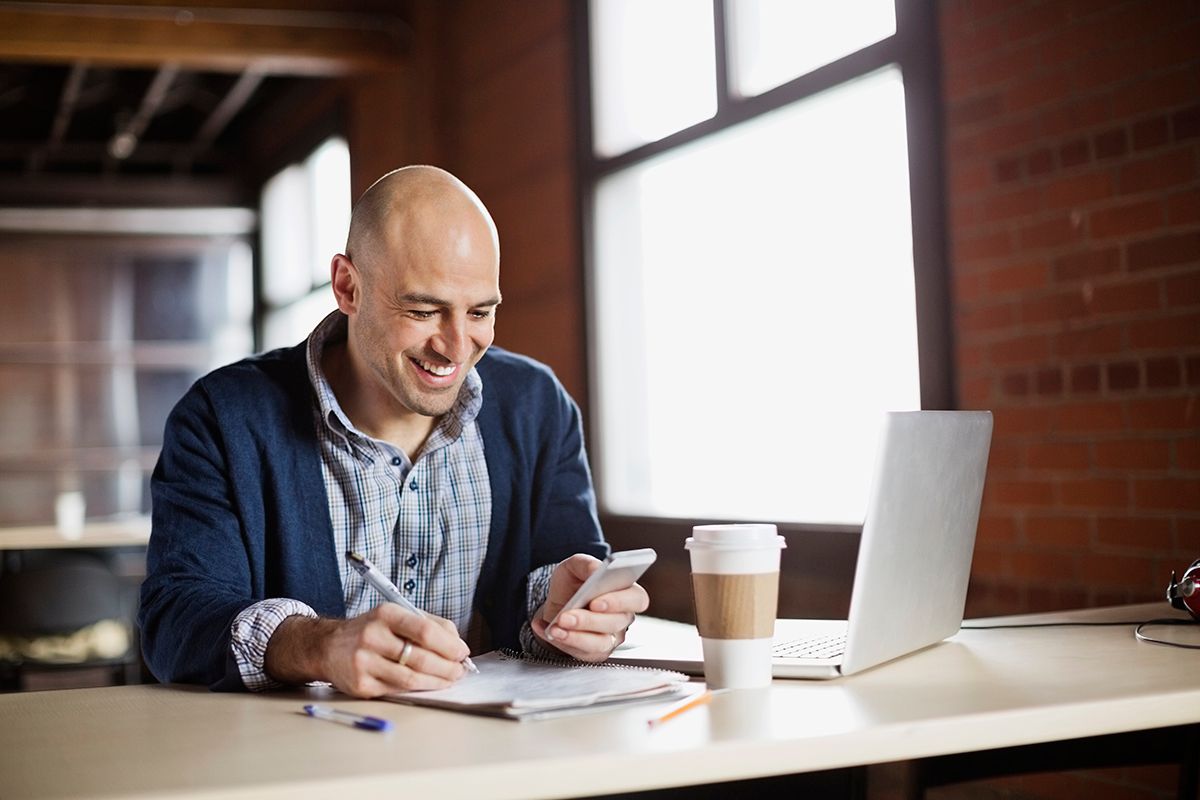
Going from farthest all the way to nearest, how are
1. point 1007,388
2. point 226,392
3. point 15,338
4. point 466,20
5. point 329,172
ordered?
point 15,338 → point 329,172 → point 466,20 → point 1007,388 → point 226,392

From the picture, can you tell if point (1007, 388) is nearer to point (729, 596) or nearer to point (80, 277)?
point (729, 596)

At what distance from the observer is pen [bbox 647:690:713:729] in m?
1.12

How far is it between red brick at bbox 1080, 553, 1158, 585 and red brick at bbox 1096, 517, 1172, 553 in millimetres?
23

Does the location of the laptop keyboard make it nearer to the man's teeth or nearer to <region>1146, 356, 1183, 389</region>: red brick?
the man's teeth

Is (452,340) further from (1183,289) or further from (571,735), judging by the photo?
(1183,289)

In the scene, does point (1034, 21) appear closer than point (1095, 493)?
No

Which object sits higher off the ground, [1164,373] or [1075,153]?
[1075,153]

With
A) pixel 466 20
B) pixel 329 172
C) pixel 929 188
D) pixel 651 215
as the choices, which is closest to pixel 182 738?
pixel 929 188

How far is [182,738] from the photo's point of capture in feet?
3.74

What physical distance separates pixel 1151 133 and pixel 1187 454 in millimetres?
539

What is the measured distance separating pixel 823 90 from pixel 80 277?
6.63 metres

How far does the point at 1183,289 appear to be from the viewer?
2.06 meters

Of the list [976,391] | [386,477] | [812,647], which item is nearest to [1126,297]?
[976,391]

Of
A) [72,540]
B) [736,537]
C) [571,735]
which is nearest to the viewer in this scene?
[571,735]
